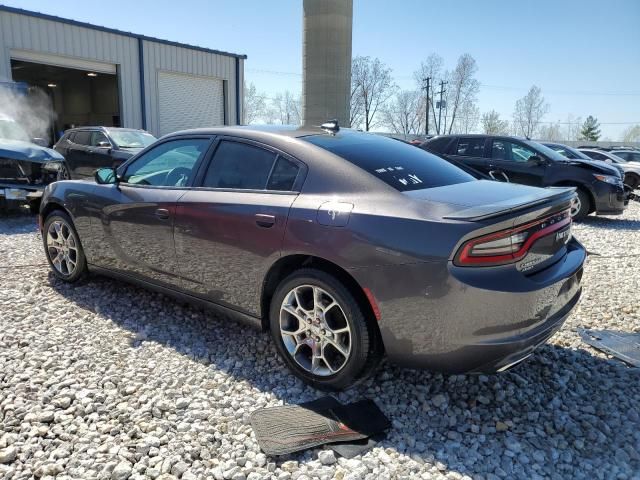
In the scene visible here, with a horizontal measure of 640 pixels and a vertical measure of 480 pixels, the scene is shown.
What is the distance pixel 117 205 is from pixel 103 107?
24.1 meters

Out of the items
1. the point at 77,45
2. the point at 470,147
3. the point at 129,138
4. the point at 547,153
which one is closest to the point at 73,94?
the point at 77,45

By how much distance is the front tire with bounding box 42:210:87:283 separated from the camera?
14.6ft

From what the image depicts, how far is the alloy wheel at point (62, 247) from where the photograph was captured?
14.8ft

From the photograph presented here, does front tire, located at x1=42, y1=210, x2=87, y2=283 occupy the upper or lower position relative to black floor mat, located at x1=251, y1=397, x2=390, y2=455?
upper

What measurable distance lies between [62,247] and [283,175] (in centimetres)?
274

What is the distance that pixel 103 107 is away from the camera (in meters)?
25.1

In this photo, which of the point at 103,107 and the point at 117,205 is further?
the point at 103,107

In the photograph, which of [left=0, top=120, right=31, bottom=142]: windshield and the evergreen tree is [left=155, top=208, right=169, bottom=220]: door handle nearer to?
[left=0, top=120, right=31, bottom=142]: windshield

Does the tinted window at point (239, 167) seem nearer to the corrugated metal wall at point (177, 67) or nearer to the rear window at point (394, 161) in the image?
the rear window at point (394, 161)

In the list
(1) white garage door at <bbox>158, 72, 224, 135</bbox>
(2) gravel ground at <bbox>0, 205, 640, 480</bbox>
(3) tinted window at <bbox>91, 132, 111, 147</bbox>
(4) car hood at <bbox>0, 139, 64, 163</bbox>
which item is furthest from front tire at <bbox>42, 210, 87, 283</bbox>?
(1) white garage door at <bbox>158, 72, 224, 135</bbox>

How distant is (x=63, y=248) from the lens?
15.1 ft

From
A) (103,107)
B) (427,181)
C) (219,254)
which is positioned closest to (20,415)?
(219,254)

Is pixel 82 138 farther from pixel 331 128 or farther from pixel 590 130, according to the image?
pixel 590 130

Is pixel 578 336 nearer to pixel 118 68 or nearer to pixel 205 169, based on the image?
pixel 205 169
